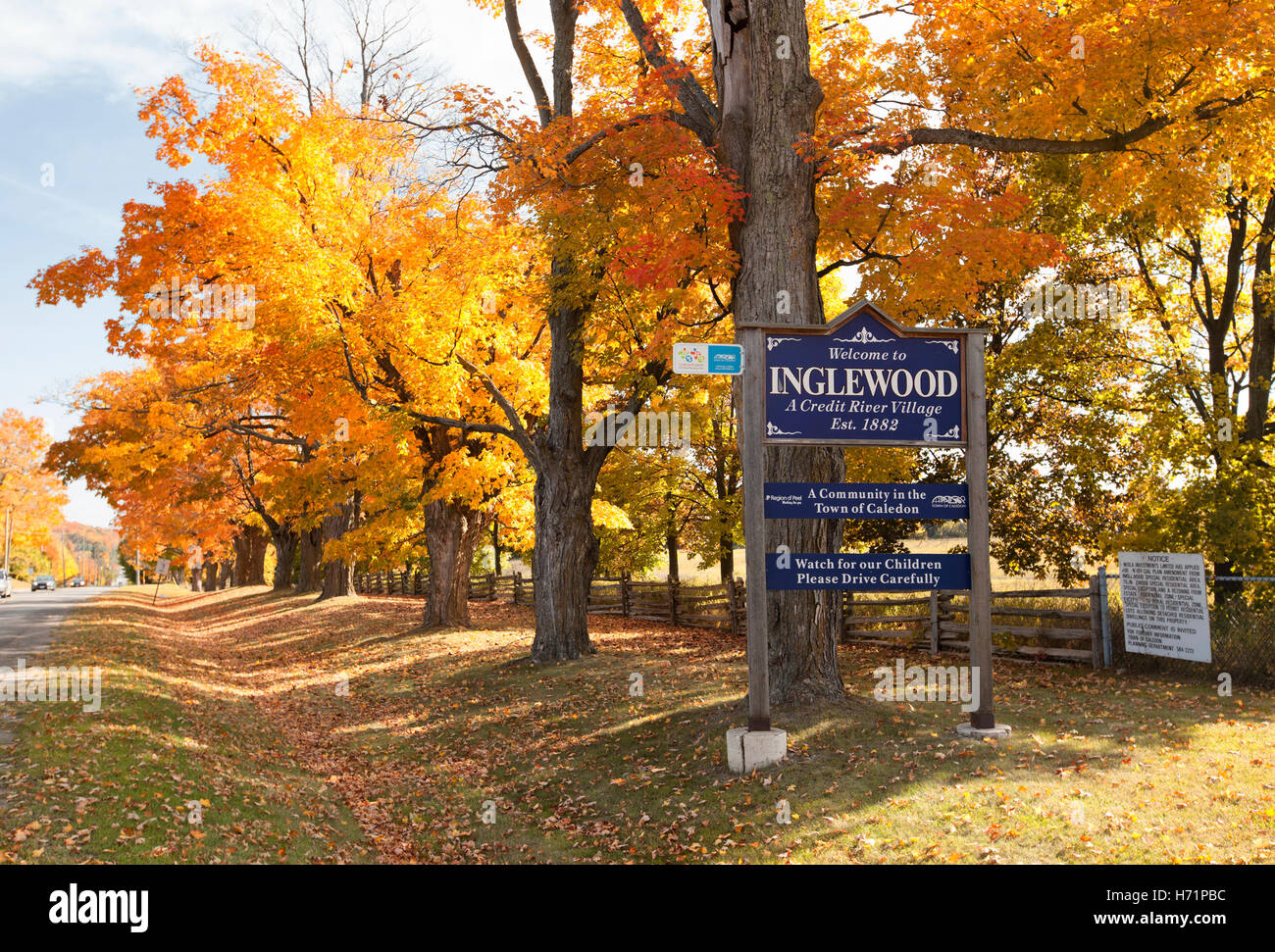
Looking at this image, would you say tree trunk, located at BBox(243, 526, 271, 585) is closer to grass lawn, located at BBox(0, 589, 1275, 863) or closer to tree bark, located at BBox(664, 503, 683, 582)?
tree bark, located at BBox(664, 503, 683, 582)

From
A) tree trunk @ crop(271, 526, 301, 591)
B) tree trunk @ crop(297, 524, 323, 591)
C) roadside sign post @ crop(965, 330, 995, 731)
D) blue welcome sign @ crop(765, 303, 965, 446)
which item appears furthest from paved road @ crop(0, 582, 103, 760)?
tree trunk @ crop(271, 526, 301, 591)

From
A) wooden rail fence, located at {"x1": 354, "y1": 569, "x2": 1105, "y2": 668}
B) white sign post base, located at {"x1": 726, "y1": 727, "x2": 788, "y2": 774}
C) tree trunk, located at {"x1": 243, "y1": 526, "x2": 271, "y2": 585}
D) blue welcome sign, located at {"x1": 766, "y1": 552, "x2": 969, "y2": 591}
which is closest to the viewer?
white sign post base, located at {"x1": 726, "y1": 727, "x2": 788, "y2": 774}

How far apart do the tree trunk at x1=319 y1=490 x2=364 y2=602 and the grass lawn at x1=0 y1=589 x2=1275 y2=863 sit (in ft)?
56.4

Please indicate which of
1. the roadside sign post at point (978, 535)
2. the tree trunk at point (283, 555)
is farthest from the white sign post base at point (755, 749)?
the tree trunk at point (283, 555)

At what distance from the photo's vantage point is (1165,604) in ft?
41.8

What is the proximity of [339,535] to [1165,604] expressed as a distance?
27.0 meters

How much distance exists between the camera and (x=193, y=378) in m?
24.9

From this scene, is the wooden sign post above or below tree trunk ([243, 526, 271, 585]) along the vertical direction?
above

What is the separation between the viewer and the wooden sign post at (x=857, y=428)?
8.19 meters

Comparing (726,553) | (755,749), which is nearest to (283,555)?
(726,553)

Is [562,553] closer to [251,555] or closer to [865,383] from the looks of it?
[865,383]

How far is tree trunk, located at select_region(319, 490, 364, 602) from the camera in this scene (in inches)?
1252

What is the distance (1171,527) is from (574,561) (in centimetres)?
974
